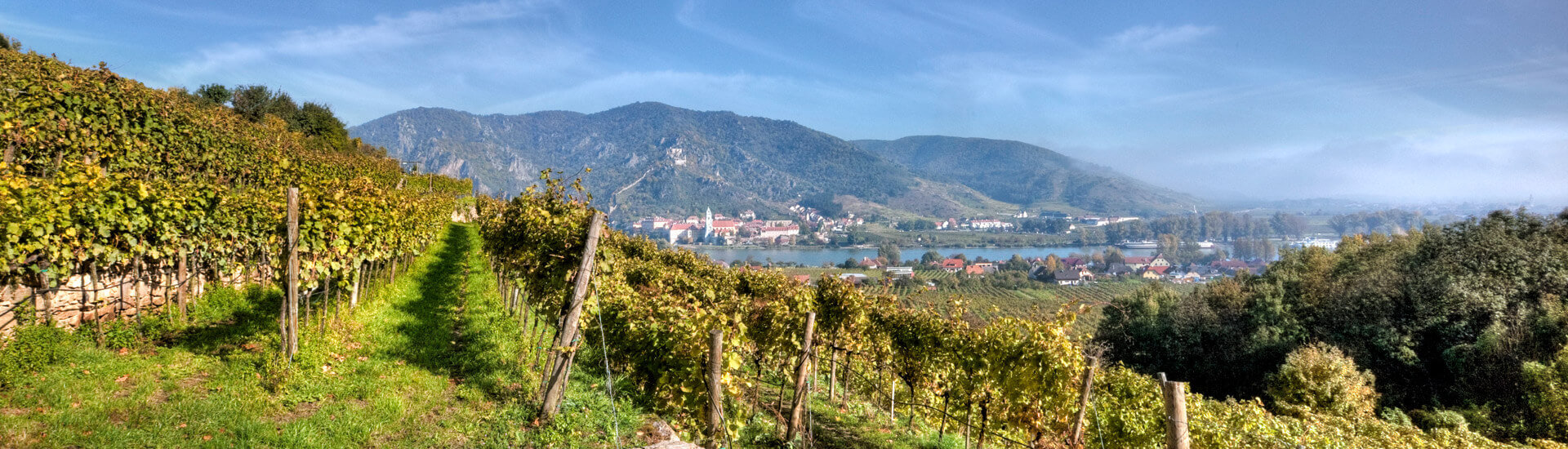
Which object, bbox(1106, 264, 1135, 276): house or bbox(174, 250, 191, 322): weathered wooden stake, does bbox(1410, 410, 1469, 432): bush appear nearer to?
bbox(174, 250, 191, 322): weathered wooden stake

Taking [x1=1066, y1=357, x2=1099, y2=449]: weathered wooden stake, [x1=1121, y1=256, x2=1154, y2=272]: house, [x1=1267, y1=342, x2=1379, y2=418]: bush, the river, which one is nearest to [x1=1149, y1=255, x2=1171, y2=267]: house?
[x1=1121, y1=256, x2=1154, y2=272]: house

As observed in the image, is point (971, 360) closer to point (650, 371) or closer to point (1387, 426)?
point (650, 371)

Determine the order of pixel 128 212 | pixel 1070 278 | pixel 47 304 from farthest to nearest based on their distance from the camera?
pixel 1070 278 → pixel 128 212 → pixel 47 304

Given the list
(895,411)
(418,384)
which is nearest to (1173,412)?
(418,384)

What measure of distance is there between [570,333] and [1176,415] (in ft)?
17.4

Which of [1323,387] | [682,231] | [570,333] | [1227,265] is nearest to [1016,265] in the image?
[1227,265]

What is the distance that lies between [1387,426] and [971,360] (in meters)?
10.7

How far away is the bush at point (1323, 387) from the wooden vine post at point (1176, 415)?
18307mm

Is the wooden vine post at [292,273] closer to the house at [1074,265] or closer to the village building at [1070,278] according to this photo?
the village building at [1070,278]

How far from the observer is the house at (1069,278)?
93238mm

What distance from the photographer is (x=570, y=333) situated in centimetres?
639

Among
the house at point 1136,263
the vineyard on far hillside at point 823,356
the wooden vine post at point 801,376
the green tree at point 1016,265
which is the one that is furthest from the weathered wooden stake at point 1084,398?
the house at point 1136,263

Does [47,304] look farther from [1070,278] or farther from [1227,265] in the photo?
[1227,265]

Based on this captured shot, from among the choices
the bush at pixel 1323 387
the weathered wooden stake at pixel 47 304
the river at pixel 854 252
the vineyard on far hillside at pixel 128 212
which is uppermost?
the vineyard on far hillside at pixel 128 212
